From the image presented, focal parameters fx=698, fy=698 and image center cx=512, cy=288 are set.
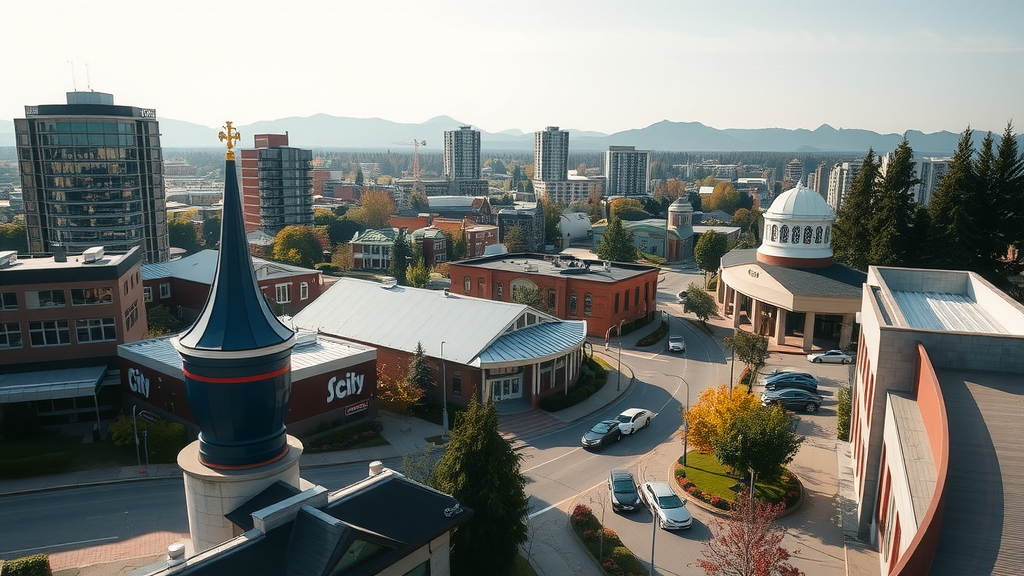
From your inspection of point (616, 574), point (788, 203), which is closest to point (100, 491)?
point (616, 574)

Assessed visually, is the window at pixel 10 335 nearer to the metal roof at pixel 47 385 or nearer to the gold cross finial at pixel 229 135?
the metal roof at pixel 47 385

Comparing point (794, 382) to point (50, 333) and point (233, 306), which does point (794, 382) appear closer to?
point (233, 306)

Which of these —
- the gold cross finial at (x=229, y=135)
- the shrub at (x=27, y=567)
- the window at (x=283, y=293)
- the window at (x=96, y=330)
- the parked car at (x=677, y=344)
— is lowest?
the parked car at (x=677, y=344)

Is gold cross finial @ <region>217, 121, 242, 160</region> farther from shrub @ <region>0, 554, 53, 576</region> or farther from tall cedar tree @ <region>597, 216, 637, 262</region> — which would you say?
tall cedar tree @ <region>597, 216, 637, 262</region>

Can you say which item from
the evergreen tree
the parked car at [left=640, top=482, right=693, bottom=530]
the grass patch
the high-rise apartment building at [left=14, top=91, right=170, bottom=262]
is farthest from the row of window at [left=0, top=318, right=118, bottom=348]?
the evergreen tree

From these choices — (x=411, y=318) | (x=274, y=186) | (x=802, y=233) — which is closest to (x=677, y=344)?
(x=802, y=233)

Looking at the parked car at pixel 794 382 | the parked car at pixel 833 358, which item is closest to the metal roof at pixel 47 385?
the parked car at pixel 794 382
